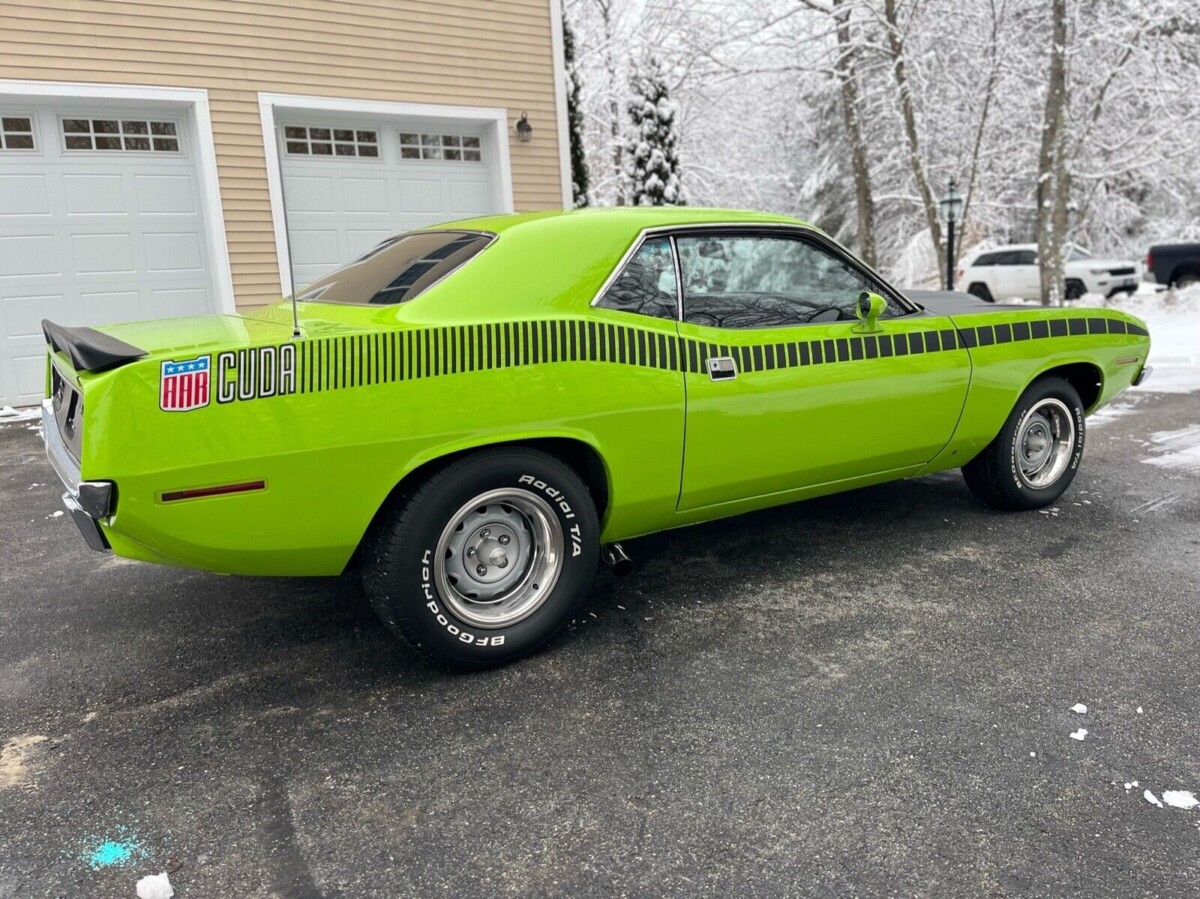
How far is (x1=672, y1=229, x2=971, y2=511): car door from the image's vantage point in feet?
11.1

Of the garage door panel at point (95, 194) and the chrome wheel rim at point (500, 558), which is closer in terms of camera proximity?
the chrome wheel rim at point (500, 558)

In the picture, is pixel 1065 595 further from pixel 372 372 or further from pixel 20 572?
pixel 20 572

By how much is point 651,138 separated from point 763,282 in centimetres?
1536

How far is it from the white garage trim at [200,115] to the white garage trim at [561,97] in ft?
12.5

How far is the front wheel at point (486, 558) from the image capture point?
Answer: 2.85m

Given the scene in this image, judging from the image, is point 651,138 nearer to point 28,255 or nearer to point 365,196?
point 365,196

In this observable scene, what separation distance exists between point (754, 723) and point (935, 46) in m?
17.7

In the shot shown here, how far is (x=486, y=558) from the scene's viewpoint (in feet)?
10.0

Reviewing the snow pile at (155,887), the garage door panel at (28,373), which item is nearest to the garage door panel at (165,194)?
the garage door panel at (28,373)

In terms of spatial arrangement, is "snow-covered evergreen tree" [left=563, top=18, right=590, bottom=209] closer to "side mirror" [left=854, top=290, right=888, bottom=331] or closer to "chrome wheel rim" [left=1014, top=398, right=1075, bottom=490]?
"chrome wheel rim" [left=1014, top=398, right=1075, bottom=490]

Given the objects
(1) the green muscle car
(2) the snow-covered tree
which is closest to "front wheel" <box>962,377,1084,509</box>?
(1) the green muscle car

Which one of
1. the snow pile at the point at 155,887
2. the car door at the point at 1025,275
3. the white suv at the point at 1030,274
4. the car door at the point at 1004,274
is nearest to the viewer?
the snow pile at the point at 155,887

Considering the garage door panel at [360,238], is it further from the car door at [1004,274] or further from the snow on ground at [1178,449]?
the car door at [1004,274]

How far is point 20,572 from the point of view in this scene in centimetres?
420
